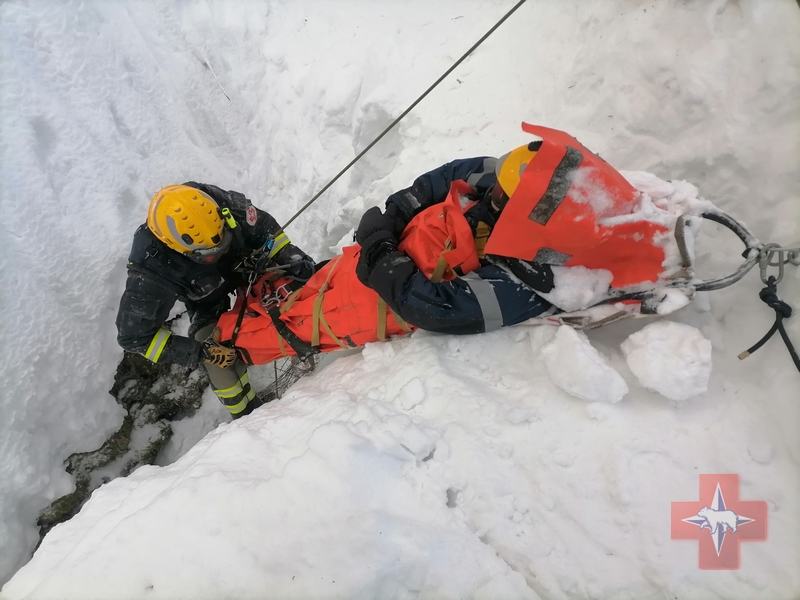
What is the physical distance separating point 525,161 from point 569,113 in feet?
4.58

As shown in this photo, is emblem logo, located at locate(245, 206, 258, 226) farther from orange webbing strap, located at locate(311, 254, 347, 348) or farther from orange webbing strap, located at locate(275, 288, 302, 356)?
orange webbing strap, located at locate(311, 254, 347, 348)

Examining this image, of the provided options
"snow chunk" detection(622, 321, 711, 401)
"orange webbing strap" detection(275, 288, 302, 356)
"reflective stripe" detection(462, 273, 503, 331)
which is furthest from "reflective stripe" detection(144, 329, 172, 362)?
"snow chunk" detection(622, 321, 711, 401)

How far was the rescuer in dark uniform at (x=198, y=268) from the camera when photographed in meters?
2.45

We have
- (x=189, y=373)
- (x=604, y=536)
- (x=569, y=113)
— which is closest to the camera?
(x=604, y=536)

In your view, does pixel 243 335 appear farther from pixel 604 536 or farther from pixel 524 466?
pixel 604 536

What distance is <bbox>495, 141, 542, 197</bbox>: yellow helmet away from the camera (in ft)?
5.34

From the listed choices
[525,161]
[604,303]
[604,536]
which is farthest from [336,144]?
[604,536]

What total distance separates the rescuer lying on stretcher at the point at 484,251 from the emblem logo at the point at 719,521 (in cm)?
77

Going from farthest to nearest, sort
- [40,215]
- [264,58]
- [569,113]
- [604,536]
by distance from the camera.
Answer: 1. [264,58]
2. [40,215]
3. [569,113]
4. [604,536]

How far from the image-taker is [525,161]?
164 cm

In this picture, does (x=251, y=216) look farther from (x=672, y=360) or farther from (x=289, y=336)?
(x=672, y=360)

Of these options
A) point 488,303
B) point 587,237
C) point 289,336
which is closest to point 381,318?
point 488,303

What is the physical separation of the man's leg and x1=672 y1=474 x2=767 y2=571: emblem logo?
2824 mm

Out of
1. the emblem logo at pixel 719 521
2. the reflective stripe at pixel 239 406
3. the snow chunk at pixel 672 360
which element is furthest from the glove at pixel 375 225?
the reflective stripe at pixel 239 406
